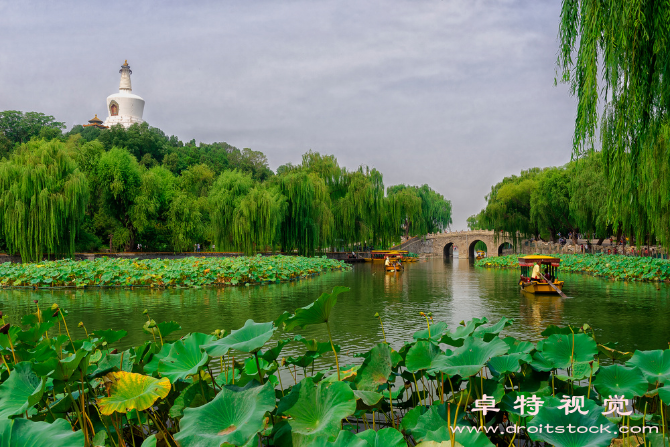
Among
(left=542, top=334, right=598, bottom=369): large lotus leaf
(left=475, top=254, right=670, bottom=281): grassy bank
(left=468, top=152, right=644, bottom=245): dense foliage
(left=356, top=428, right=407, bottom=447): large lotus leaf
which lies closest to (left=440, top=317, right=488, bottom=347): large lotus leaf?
(left=542, top=334, right=598, bottom=369): large lotus leaf

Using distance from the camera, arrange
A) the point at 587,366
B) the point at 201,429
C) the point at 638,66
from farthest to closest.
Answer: the point at 638,66
the point at 587,366
the point at 201,429

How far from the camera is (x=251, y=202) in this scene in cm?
2195

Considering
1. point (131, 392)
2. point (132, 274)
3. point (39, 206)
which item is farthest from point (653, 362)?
point (39, 206)

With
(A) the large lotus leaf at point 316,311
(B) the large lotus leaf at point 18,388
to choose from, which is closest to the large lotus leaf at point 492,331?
(A) the large lotus leaf at point 316,311

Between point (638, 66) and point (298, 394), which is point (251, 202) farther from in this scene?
point (298, 394)

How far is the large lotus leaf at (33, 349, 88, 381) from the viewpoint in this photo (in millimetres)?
1884

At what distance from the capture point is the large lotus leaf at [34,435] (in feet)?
4.64

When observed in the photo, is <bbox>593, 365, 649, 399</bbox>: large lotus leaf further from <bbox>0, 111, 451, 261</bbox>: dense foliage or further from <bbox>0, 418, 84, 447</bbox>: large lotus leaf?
<bbox>0, 111, 451, 261</bbox>: dense foliage

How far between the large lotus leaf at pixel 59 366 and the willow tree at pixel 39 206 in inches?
707

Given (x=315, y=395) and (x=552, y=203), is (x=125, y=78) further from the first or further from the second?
(x=315, y=395)

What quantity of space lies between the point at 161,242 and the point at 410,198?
17511 mm

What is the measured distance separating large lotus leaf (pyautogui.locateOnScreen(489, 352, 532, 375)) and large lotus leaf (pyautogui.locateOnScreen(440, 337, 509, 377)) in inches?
5.7

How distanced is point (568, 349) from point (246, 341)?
5.24ft

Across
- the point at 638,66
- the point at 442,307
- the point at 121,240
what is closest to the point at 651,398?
the point at 638,66
